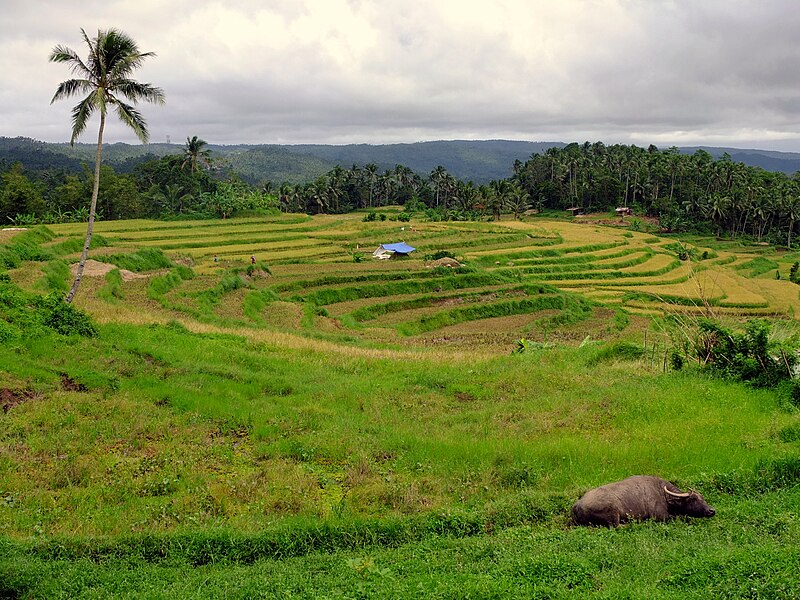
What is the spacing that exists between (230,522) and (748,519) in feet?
20.6

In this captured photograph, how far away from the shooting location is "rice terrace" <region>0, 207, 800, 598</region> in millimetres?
6004

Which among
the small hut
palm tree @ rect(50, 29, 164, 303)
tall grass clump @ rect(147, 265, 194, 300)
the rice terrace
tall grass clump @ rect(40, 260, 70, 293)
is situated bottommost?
the rice terrace

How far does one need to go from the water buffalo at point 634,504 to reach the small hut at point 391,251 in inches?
1617

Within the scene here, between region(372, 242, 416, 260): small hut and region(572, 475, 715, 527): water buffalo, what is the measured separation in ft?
135

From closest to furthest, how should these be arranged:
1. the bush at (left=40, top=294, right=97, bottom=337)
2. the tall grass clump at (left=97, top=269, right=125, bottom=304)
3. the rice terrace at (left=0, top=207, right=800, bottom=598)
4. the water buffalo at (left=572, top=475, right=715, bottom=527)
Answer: the rice terrace at (left=0, top=207, right=800, bottom=598) → the water buffalo at (left=572, top=475, right=715, bottom=527) → the bush at (left=40, top=294, right=97, bottom=337) → the tall grass clump at (left=97, top=269, right=125, bottom=304)

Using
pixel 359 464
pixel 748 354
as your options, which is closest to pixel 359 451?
pixel 359 464

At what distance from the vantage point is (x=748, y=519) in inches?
288

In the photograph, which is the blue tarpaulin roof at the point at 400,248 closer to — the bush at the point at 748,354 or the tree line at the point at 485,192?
the tree line at the point at 485,192

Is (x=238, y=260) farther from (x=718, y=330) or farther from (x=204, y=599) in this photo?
(x=204, y=599)

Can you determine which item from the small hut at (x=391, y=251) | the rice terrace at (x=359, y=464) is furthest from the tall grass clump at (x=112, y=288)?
the small hut at (x=391, y=251)

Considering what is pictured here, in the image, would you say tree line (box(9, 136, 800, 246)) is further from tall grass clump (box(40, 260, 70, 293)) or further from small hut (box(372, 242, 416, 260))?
tall grass clump (box(40, 260, 70, 293))

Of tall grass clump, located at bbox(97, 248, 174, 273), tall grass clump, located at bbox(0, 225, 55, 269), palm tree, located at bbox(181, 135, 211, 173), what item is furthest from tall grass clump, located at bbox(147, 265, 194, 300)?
palm tree, located at bbox(181, 135, 211, 173)

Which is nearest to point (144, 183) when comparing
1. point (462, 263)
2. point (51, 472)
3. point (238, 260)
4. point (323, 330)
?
point (238, 260)

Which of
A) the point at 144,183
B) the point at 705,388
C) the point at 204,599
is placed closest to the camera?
the point at 204,599
